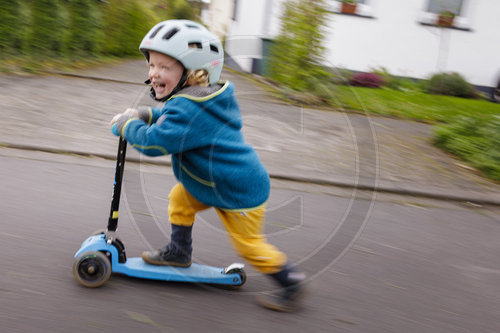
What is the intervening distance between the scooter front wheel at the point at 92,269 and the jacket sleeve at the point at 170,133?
0.64m

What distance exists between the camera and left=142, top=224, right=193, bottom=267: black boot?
9.04ft

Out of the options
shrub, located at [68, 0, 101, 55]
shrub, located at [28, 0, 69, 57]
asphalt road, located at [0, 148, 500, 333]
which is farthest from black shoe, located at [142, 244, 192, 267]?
shrub, located at [68, 0, 101, 55]

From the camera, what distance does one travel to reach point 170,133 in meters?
2.24

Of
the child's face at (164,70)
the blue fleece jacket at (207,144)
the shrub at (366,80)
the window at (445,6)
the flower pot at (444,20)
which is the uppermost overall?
the window at (445,6)

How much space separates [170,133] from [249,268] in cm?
119

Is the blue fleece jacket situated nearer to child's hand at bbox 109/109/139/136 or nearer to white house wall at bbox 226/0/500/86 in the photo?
child's hand at bbox 109/109/139/136

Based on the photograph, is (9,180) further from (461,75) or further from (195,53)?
(461,75)

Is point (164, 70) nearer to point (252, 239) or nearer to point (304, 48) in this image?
point (252, 239)

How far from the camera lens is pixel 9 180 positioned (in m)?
3.85

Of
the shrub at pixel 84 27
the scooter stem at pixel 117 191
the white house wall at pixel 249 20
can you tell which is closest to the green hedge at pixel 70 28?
the shrub at pixel 84 27

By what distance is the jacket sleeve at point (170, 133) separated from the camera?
225 centimetres

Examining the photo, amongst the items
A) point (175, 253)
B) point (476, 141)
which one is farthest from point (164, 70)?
point (476, 141)

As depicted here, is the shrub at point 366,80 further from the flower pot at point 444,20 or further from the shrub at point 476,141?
the shrub at point 476,141

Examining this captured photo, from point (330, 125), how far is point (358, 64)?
603 centimetres
